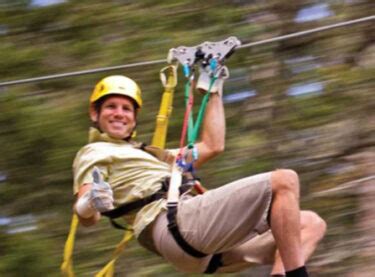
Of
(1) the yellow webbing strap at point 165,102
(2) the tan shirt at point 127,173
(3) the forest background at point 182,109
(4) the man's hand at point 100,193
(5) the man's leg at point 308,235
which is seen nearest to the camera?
(4) the man's hand at point 100,193

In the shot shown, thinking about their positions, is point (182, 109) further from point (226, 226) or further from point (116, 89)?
point (226, 226)

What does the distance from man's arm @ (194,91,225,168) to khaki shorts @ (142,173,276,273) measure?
0.27 metres

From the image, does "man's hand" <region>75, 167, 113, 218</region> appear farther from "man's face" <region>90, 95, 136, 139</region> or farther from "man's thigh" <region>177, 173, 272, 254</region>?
"man's face" <region>90, 95, 136, 139</region>

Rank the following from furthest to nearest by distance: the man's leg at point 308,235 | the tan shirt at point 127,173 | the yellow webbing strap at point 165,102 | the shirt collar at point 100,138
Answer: the yellow webbing strap at point 165,102
the shirt collar at point 100,138
the tan shirt at point 127,173
the man's leg at point 308,235

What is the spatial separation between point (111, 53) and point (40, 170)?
0.64 meters

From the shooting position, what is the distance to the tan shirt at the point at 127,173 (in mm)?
3779

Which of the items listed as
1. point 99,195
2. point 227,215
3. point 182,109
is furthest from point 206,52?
point 182,109

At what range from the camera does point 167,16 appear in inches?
235

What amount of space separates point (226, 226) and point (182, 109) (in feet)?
7.07

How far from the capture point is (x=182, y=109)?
5719mm

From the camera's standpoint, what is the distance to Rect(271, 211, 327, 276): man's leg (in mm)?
3668

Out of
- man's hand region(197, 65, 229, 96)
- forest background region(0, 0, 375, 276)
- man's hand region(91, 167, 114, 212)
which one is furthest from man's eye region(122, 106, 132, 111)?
forest background region(0, 0, 375, 276)

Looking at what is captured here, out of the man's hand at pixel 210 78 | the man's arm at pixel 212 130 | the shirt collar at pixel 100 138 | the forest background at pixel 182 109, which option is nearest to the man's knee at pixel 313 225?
the man's arm at pixel 212 130

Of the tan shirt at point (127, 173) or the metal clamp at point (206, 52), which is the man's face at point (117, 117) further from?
the metal clamp at point (206, 52)
